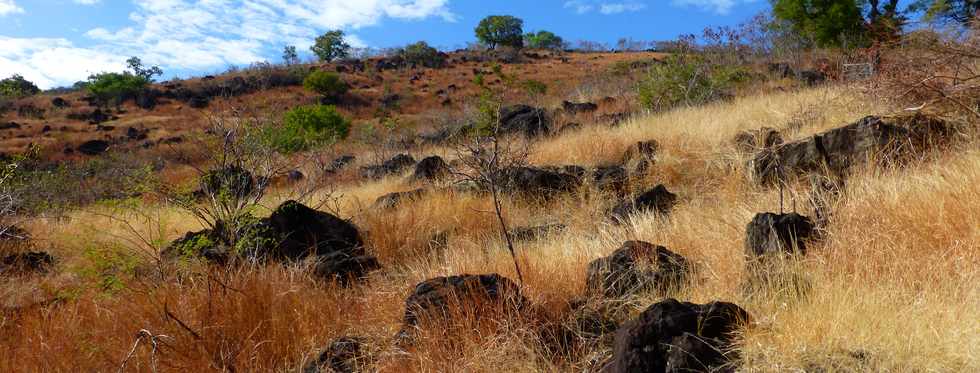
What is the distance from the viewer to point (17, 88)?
41156mm

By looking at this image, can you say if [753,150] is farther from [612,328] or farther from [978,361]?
[978,361]

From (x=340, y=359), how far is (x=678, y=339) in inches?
64.0

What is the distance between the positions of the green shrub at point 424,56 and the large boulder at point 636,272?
49335 millimetres

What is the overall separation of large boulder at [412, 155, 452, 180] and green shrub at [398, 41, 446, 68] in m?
43.3

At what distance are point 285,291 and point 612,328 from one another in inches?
82.1

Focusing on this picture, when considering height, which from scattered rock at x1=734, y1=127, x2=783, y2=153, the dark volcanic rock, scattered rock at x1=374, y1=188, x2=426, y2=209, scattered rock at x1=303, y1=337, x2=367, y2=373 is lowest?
scattered rock at x1=303, y1=337, x2=367, y2=373

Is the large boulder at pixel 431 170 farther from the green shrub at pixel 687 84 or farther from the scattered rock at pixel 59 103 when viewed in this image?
the scattered rock at pixel 59 103

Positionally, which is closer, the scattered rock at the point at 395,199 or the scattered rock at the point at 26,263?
the scattered rock at the point at 26,263

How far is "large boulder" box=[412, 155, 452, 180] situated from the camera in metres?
8.91

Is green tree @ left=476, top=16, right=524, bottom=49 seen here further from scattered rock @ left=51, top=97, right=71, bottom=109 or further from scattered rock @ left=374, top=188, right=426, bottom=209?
scattered rock @ left=374, top=188, right=426, bottom=209

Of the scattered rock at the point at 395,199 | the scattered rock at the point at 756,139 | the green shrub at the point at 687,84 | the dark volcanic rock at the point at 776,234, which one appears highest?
the green shrub at the point at 687,84

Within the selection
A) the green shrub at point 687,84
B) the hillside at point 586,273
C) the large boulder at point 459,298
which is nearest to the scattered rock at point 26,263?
the hillside at point 586,273

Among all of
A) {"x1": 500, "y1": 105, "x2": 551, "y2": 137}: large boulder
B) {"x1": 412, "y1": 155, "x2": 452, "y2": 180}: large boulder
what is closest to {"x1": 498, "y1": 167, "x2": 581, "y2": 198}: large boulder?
{"x1": 412, "y1": 155, "x2": 452, "y2": 180}: large boulder

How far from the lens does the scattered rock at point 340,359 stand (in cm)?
271
